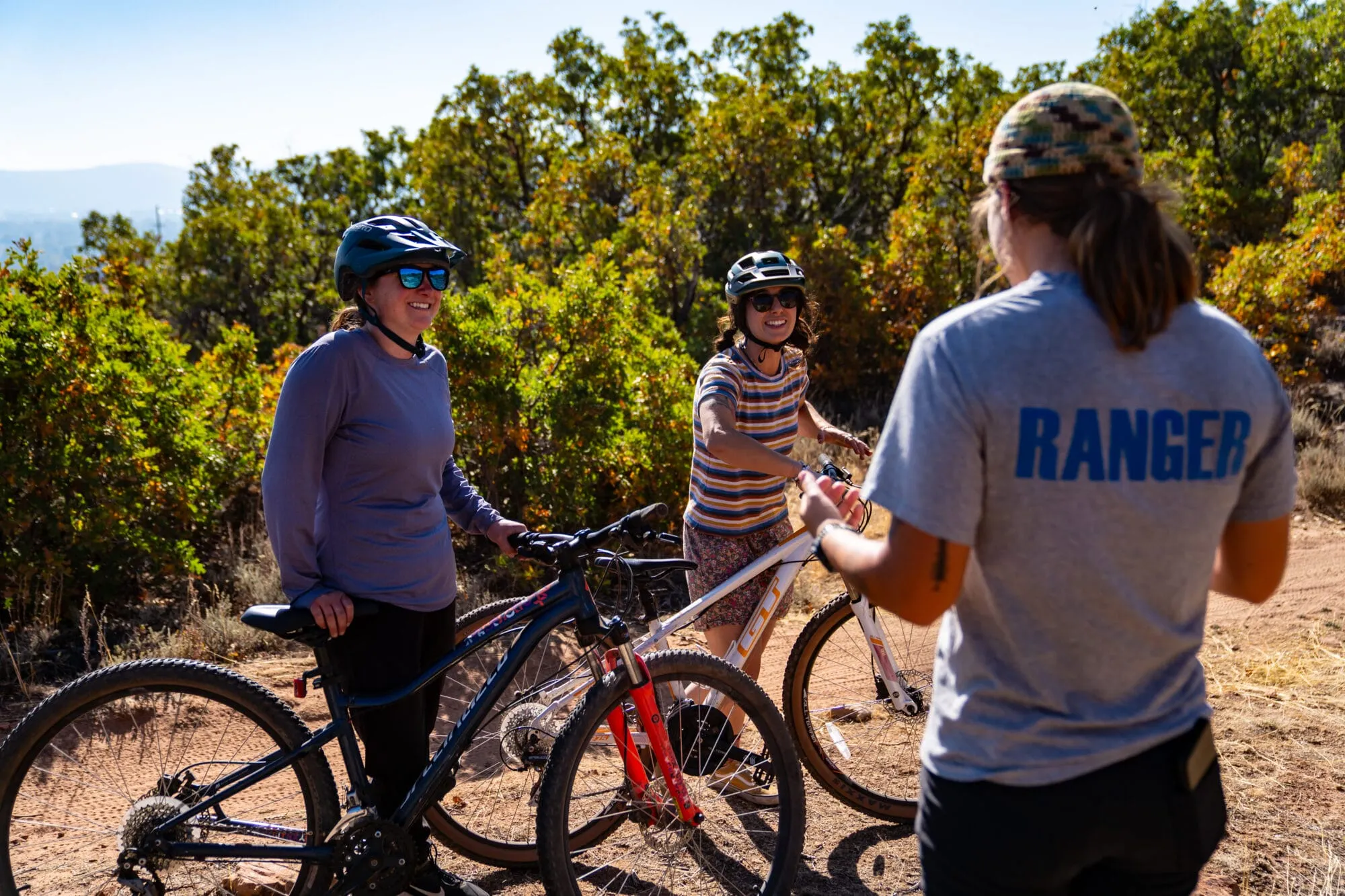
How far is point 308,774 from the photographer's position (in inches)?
113

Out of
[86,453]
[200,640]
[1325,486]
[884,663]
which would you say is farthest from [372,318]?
[1325,486]

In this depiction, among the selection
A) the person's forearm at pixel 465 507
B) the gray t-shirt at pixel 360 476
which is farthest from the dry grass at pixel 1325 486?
the gray t-shirt at pixel 360 476

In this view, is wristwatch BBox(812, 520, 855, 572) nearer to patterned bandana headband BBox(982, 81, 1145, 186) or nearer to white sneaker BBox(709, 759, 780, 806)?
patterned bandana headband BBox(982, 81, 1145, 186)

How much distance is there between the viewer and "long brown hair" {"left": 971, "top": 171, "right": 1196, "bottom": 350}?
1.44 m

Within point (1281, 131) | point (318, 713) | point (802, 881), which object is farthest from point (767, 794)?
point (1281, 131)

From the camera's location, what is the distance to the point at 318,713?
5.11m

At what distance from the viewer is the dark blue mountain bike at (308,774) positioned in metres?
2.77

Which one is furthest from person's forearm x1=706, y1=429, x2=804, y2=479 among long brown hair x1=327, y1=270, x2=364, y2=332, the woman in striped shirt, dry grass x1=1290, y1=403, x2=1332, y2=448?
dry grass x1=1290, y1=403, x2=1332, y2=448

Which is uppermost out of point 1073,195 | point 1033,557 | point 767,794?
point 1073,195

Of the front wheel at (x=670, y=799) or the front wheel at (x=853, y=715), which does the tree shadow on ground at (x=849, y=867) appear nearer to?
the front wheel at (x=853, y=715)

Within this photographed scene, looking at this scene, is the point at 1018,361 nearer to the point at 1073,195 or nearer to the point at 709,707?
the point at 1073,195

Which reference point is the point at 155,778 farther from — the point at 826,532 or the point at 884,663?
the point at 884,663

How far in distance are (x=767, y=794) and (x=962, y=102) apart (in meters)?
13.1

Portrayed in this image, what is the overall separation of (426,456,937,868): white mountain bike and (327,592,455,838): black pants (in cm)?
26
